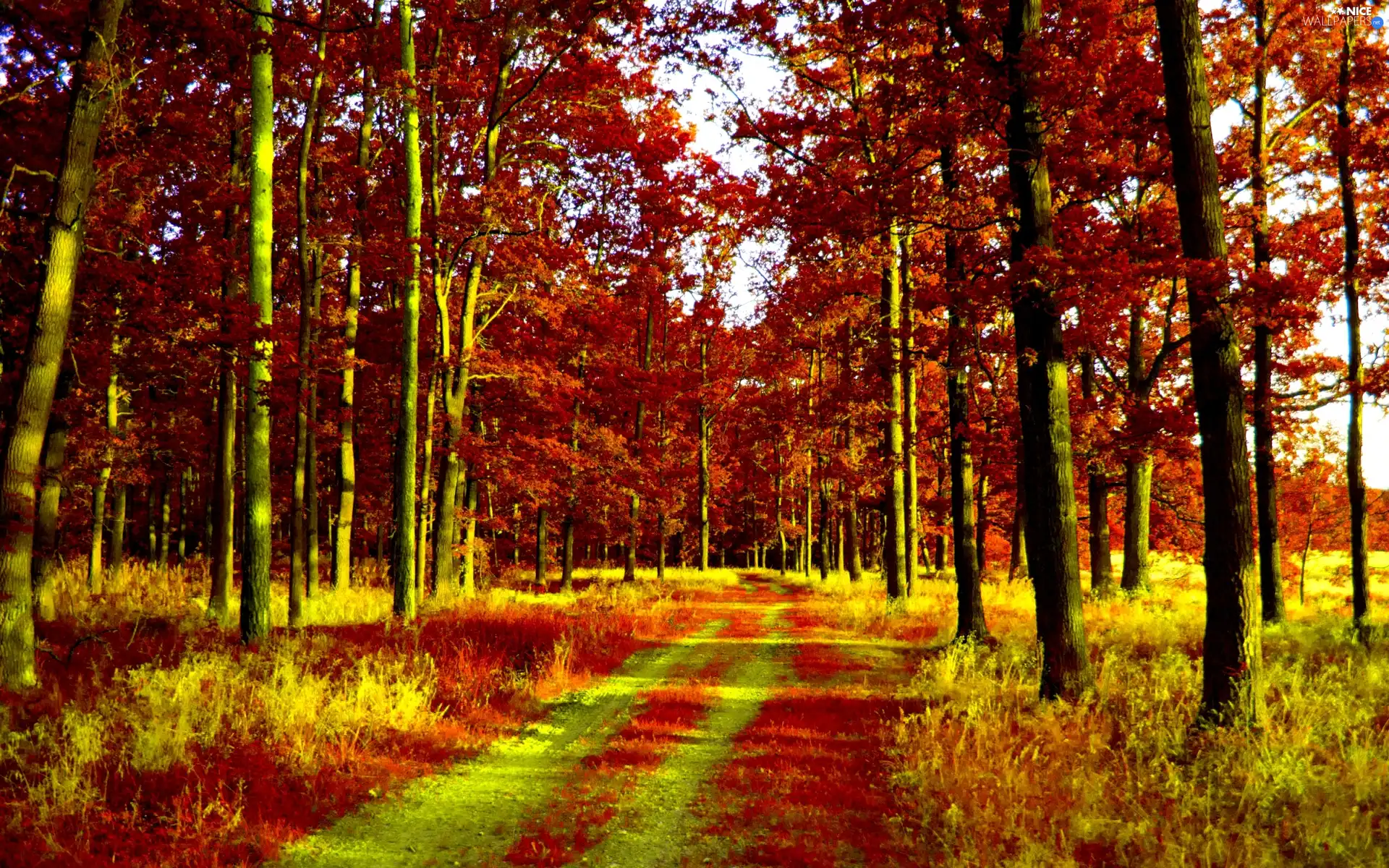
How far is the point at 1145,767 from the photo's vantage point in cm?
605

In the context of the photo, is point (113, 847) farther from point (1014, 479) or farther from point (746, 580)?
point (746, 580)

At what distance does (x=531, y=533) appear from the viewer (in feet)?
133

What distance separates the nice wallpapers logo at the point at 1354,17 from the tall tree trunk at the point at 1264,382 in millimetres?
955

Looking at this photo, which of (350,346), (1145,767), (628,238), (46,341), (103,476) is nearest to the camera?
(1145,767)

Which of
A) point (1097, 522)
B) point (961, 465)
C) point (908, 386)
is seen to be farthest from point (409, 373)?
point (1097, 522)

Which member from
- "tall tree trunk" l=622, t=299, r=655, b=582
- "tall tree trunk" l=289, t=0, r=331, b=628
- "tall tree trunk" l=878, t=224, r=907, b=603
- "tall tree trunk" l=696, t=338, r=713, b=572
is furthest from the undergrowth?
"tall tree trunk" l=696, t=338, r=713, b=572

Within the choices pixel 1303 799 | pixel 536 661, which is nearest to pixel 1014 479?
pixel 536 661

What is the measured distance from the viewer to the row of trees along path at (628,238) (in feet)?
26.8

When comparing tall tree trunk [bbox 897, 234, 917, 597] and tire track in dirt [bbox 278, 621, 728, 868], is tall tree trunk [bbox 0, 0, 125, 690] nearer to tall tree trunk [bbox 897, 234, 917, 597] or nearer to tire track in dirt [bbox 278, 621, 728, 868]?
tire track in dirt [bbox 278, 621, 728, 868]

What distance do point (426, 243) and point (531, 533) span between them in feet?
92.5

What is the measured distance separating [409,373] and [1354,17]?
62.4 ft

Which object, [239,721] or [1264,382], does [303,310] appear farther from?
[1264,382]

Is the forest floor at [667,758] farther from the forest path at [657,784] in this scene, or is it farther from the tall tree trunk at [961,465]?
the tall tree trunk at [961,465]

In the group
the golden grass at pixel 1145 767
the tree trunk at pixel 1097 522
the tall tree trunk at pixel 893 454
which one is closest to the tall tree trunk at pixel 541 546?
the tall tree trunk at pixel 893 454
